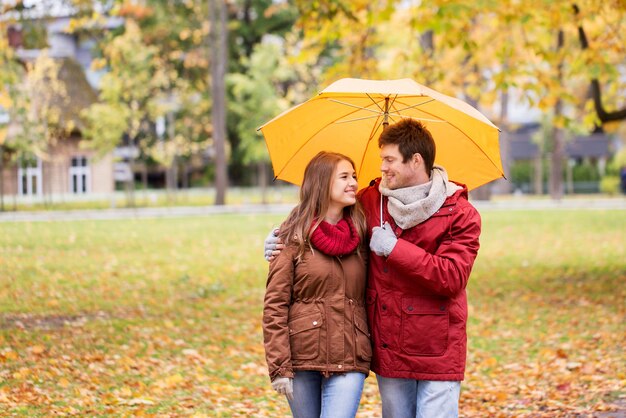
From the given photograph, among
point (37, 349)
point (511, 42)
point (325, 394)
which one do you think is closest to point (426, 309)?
point (325, 394)

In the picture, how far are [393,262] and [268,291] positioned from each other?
0.60 meters

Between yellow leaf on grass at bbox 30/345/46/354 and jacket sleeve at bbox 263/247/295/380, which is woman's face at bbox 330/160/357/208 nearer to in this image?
jacket sleeve at bbox 263/247/295/380

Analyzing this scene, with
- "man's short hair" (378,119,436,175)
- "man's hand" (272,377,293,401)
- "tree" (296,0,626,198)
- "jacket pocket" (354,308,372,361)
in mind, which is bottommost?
"man's hand" (272,377,293,401)

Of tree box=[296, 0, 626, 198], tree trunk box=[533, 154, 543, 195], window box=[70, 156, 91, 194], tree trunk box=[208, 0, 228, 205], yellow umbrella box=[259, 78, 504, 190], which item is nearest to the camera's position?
yellow umbrella box=[259, 78, 504, 190]

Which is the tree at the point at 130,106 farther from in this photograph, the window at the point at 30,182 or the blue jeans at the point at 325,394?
the blue jeans at the point at 325,394

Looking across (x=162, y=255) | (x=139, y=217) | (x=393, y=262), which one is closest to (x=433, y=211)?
(x=393, y=262)

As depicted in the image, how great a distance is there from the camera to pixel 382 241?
4066mm

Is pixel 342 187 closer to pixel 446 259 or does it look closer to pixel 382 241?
pixel 382 241

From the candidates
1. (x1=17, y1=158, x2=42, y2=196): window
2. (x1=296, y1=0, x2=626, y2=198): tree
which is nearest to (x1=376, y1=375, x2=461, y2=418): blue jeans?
(x1=296, y1=0, x2=626, y2=198): tree

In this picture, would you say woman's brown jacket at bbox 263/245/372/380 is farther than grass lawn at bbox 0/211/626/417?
No

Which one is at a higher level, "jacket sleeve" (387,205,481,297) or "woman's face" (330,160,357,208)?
"woman's face" (330,160,357,208)

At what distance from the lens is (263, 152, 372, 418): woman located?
13.6 ft

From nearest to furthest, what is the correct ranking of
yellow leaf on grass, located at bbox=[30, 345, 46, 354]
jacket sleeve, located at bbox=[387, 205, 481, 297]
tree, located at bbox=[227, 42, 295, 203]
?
jacket sleeve, located at bbox=[387, 205, 481, 297] → yellow leaf on grass, located at bbox=[30, 345, 46, 354] → tree, located at bbox=[227, 42, 295, 203]

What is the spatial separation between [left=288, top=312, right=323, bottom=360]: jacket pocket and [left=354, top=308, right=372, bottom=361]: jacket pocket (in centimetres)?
19
